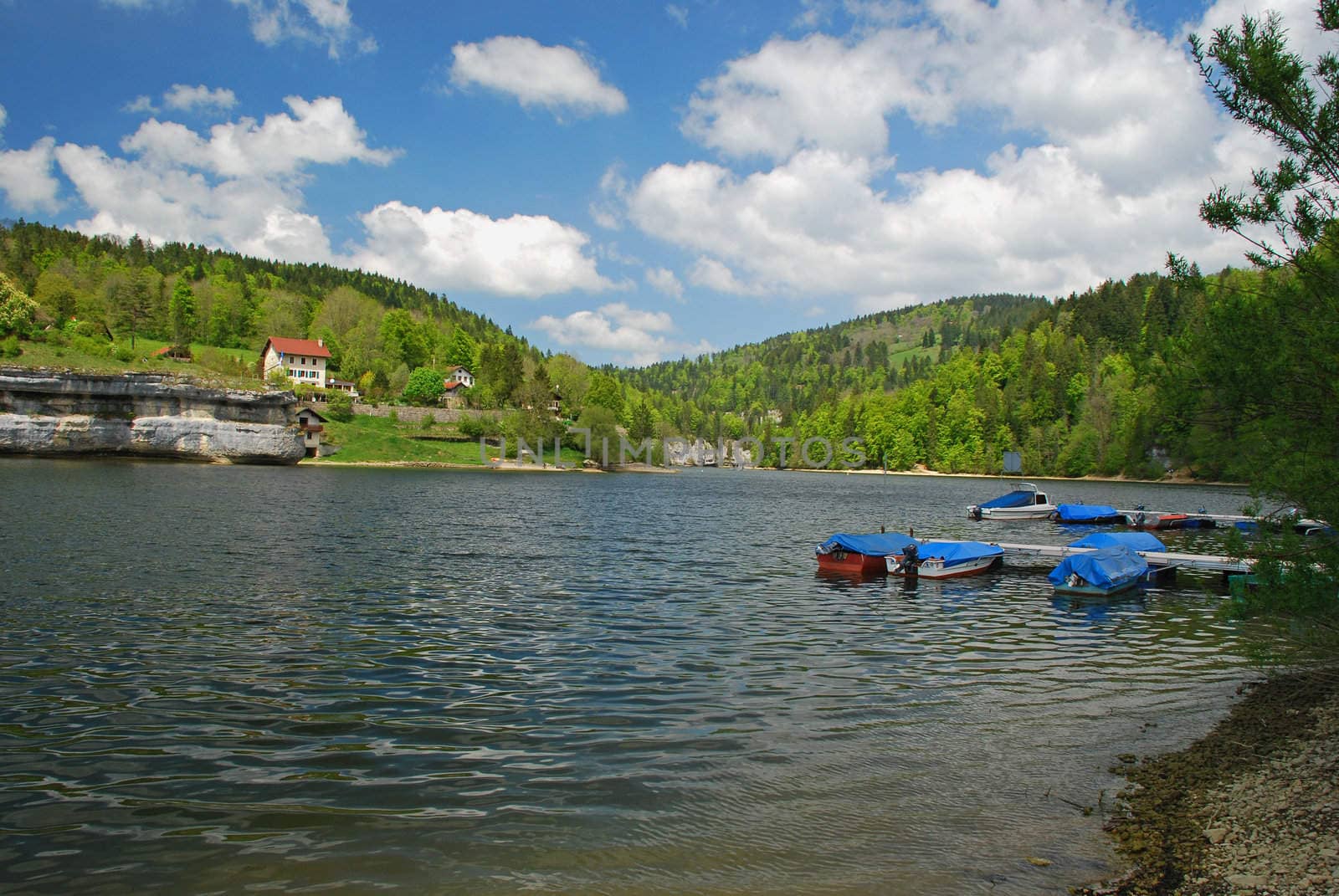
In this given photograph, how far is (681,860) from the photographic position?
9.11 metres

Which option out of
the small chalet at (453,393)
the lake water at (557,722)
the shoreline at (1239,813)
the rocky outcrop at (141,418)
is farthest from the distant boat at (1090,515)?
the small chalet at (453,393)

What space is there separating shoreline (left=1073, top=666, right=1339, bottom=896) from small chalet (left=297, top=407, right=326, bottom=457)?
137466 mm

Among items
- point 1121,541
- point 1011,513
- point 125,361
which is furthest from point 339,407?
point 1121,541

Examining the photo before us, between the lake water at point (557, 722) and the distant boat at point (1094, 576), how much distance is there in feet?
4.46

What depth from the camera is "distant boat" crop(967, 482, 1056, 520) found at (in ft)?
235

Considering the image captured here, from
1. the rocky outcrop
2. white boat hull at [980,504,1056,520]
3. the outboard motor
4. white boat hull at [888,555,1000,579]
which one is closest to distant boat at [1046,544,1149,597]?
white boat hull at [888,555,1000,579]

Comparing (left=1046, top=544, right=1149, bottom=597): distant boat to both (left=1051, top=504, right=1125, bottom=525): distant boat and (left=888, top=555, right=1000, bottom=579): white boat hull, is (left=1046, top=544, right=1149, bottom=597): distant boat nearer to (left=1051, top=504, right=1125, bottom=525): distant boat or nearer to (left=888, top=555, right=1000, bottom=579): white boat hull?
(left=888, top=555, right=1000, bottom=579): white boat hull

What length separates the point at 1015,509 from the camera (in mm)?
71938

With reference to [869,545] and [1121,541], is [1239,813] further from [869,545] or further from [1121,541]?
[1121,541]

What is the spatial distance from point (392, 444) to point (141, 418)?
3833cm

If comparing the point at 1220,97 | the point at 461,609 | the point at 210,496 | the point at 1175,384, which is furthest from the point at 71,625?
the point at 210,496

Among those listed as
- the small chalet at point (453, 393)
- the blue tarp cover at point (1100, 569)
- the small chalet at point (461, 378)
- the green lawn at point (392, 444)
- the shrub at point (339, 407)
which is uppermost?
the small chalet at point (461, 378)

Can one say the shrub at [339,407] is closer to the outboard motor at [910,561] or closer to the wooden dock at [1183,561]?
the outboard motor at [910,561]

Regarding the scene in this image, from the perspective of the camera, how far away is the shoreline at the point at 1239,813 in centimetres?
823
